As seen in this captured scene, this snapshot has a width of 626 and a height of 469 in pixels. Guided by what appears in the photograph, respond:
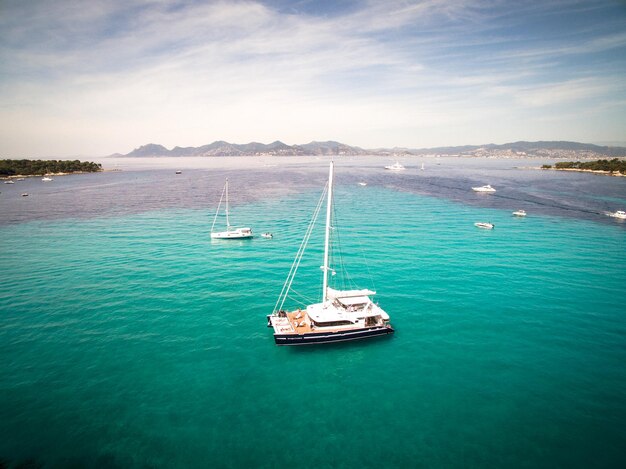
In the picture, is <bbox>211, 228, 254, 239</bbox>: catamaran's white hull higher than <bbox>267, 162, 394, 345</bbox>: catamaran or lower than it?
higher

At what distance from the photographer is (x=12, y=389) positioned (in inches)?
1077

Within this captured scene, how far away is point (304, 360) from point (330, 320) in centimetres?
482

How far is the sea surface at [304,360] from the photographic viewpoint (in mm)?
23047

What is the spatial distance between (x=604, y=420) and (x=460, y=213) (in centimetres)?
7971

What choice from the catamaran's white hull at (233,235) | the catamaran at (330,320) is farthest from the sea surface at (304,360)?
the catamaran's white hull at (233,235)

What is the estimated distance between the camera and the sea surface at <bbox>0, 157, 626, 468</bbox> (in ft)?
75.6

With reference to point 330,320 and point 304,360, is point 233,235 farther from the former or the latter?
point 304,360

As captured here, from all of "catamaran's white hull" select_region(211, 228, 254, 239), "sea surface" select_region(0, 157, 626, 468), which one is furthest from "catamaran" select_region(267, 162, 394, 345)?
"catamaran's white hull" select_region(211, 228, 254, 239)

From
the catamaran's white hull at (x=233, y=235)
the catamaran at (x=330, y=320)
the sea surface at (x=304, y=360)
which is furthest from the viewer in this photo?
the catamaran's white hull at (x=233, y=235)

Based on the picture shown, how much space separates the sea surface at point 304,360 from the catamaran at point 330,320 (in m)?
1.34

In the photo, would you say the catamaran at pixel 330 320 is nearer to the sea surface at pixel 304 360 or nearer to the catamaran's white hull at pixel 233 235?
the sea surface at pixel 304 360


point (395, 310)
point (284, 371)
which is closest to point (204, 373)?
point (284, 371)

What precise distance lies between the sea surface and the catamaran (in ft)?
4.40

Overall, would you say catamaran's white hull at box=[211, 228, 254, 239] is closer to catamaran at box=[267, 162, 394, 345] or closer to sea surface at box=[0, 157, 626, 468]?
sea surface at box=[0, 157, 626, 468]
